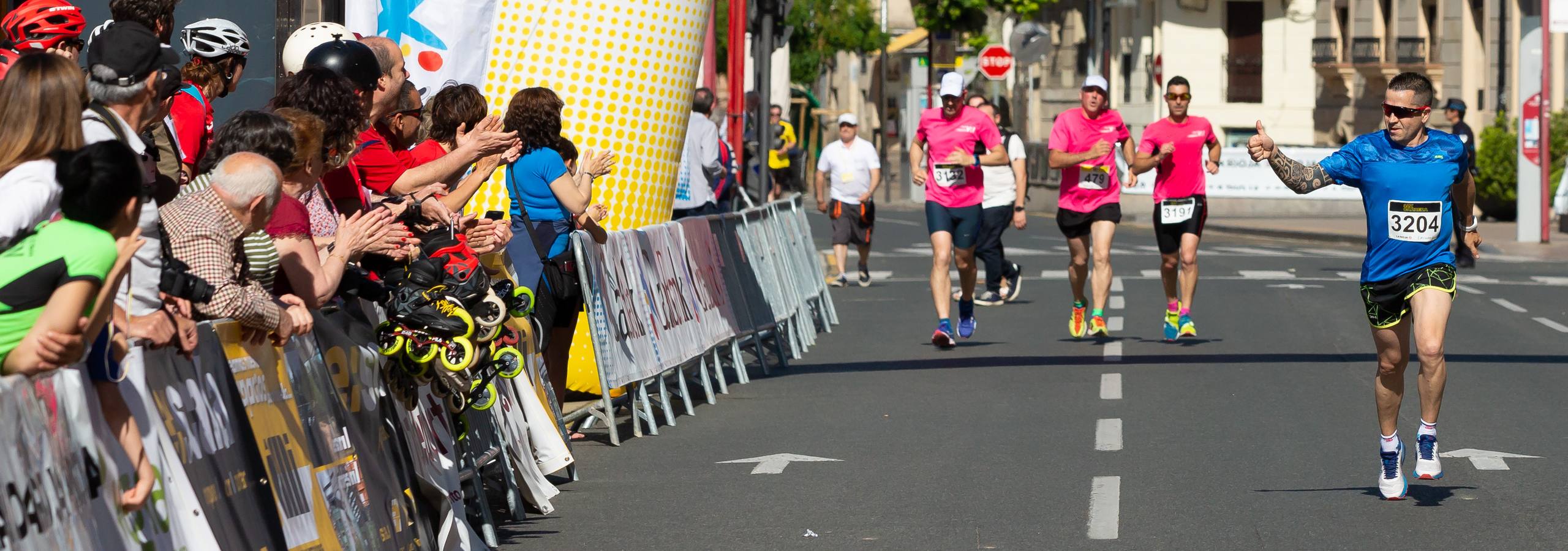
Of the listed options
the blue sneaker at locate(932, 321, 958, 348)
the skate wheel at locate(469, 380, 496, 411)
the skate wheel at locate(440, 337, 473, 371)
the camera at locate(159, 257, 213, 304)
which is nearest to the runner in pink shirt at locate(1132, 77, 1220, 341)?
the blue sneaker at locate(932, 321, 958, 348)

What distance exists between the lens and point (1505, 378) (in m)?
11.9

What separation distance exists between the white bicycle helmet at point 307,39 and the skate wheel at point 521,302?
1.17 meters

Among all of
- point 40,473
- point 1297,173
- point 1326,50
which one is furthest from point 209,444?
point 1326,50

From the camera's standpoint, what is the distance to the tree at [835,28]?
68.2 m

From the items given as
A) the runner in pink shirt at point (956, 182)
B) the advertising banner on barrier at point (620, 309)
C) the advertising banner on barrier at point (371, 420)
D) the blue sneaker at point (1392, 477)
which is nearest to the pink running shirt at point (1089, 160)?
the runner in pink shirt at point (956, 182)

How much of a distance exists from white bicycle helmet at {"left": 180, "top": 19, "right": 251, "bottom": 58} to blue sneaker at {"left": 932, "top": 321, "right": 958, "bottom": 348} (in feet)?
24.1

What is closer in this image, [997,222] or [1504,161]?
[997,222]

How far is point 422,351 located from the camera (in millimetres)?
6391

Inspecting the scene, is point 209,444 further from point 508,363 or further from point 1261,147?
point 1261,147

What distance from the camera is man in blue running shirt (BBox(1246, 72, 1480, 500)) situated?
786cm

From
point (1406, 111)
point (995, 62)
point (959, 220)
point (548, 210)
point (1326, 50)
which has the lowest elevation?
point (959, 220)

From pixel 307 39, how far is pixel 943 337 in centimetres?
675

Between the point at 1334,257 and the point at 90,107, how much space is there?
21876 mm

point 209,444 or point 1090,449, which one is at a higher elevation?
point 209,444
